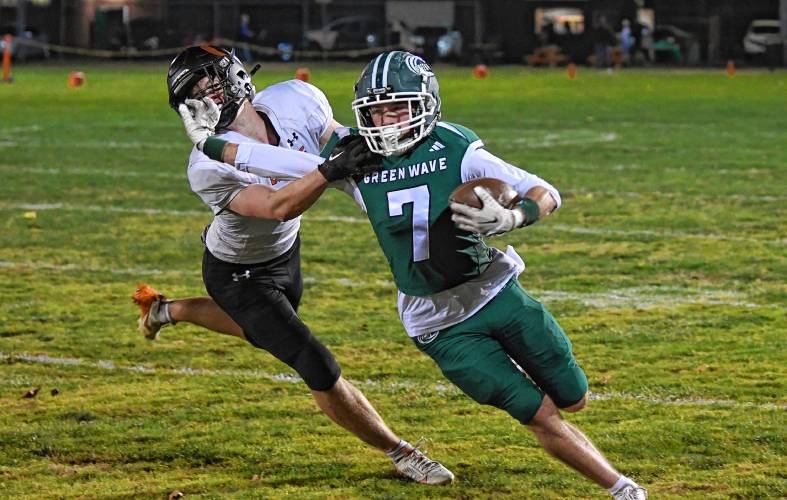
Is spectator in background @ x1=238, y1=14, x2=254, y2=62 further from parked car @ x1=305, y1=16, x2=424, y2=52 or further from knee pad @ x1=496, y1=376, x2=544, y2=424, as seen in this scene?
knee pad @ x1=496, y1=376, x2=544, y2=424

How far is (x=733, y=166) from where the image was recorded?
14180 mm

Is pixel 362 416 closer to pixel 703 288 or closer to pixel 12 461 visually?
pixel 12 461

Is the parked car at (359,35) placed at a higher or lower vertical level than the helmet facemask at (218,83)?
lower

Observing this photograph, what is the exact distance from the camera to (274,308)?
18.1ft

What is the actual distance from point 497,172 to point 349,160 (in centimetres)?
46

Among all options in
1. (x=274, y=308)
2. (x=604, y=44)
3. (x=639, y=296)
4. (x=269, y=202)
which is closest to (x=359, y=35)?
(x=604, y=44)

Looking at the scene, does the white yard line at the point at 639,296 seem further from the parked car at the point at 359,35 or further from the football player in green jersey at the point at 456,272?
the parked car at the point at 359,35

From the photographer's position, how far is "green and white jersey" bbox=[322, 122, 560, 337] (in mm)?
4707

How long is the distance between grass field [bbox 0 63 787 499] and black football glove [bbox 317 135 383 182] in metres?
1.22

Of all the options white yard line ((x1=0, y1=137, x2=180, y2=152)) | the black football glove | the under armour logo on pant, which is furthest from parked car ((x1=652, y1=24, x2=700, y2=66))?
the black football glove

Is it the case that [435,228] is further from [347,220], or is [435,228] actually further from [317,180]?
[347,220]

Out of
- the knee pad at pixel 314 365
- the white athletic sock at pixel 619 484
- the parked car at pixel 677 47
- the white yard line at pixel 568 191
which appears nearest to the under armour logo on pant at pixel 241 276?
the knee pad at pixel 314 365

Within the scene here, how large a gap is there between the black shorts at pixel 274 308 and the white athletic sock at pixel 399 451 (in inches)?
12.9

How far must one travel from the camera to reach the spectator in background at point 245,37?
3988 centimetres
